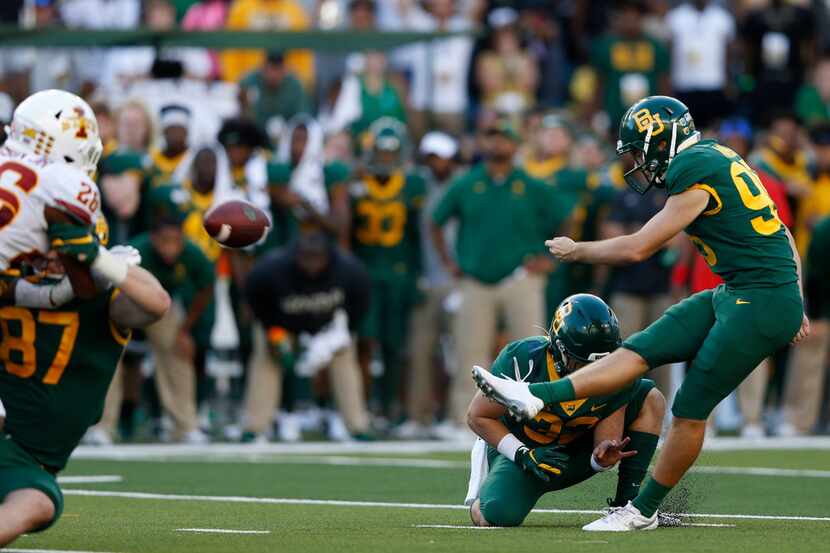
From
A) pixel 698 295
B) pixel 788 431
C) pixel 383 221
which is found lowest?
pixel 788 431

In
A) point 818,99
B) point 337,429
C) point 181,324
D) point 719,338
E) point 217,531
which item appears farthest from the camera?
point 818,99

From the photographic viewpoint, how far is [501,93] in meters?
17.0

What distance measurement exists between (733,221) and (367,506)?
256cm

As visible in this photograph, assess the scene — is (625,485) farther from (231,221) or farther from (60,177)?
(60,177)

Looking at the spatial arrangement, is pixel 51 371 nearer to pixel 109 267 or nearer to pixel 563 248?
pixel 109 267

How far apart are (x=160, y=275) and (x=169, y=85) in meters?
2.84

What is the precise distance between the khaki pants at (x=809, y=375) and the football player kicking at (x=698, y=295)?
7.03 metres

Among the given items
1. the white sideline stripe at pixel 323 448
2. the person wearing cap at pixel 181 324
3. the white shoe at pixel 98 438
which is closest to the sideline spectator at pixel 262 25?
the person wearing cap at pixel 181 324

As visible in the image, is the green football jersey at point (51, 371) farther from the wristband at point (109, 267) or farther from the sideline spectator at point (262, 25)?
the sideline spectator at point (262, 25)

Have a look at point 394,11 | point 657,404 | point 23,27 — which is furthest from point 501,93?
point 657,404

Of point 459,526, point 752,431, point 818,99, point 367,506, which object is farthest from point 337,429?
point 818,99

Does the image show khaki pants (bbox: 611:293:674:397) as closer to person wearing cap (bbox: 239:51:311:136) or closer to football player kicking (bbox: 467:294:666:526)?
person wearing cap (bbox: 239:51:311:136)

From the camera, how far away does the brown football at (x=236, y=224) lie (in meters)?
7.41

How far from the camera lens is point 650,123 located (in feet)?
24.8
